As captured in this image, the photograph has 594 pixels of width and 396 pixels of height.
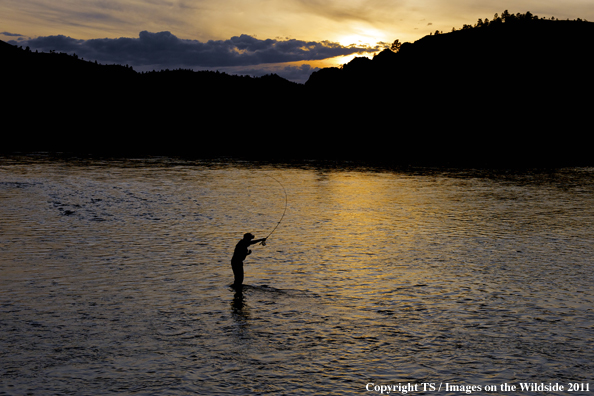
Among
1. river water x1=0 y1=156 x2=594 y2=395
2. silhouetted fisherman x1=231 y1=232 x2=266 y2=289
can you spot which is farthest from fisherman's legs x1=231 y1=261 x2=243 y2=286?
river water x1=0 y1=156 x2=594 y2=395

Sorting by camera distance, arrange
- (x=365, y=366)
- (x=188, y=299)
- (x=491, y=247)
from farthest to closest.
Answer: (x=491, y=247), (x=188, y=299), (x=365, y=366)

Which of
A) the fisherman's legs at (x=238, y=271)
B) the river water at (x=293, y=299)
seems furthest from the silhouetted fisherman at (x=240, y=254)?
the river water at (x=293, y=299)

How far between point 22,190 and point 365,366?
1952 inches

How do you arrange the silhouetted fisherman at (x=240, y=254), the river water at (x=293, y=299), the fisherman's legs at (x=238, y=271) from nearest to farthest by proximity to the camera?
1. the river water at (x=293, y=299)
2. the silhouetted fisherman at (x=240, y=254)
3. the fisherman's legs at (x=238, y=271)

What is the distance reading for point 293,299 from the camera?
20.7 metres

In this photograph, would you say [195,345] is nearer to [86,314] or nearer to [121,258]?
[86,314]

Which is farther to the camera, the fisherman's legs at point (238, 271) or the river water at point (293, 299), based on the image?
the fisherman's legs at point (238, 271)

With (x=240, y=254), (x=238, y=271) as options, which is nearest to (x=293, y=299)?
(x=238, y=271)

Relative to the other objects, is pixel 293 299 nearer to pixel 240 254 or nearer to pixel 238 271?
pixel 238 271

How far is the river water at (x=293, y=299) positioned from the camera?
1423 centimetres

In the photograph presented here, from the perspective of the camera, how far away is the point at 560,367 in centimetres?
1470

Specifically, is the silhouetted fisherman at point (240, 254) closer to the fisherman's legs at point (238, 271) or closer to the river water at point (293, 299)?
the fisherman's legs at point (238, 271)

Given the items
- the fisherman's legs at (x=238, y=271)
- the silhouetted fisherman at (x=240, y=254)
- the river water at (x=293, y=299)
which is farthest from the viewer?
the fisherman's legs at (x=238, y=271)

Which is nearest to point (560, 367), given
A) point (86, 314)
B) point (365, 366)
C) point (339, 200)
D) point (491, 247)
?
point (365, 366)
